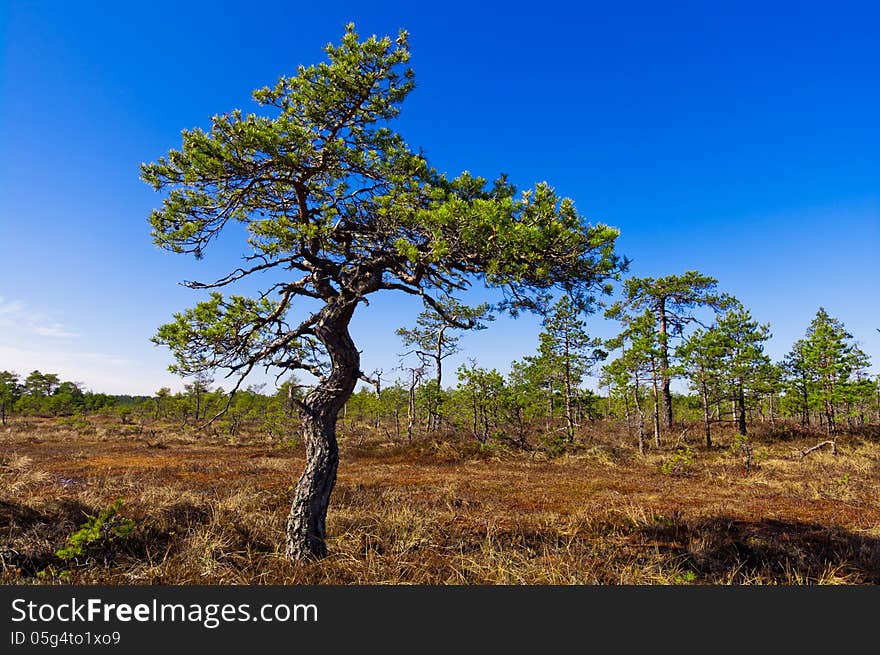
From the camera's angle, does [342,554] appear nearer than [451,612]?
No

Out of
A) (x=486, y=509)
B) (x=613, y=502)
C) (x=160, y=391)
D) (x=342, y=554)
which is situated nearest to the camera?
(x=342, y=554)

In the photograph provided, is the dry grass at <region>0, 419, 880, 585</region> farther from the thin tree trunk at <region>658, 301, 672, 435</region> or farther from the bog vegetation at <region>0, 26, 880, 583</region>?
the thin tree trunk at <region>658, 301, 672, 435</region>

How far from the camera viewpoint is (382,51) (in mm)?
5168

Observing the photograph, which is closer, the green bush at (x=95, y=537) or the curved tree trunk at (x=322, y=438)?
the green bush at (x=95, y=537)

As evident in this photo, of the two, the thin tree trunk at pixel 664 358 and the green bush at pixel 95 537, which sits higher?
the thin tree trunk at pixel 664 358

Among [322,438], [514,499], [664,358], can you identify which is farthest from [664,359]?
[322,438]

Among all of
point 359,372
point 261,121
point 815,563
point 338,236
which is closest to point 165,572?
point 359,372

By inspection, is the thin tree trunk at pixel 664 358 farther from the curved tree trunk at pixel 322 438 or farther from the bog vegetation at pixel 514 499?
the curved tree trunk at pixel 322 438

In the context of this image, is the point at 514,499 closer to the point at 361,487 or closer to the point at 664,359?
the point at 361,487

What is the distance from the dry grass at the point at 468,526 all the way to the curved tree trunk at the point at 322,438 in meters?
0.36

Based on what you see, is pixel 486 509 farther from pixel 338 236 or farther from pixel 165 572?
pixel 338 236

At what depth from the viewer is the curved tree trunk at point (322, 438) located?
5.54 m

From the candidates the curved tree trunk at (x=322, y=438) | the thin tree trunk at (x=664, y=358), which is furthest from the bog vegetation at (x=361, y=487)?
the thin tree trunk at (x=664, y=358)

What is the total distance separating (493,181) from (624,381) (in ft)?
72.4
